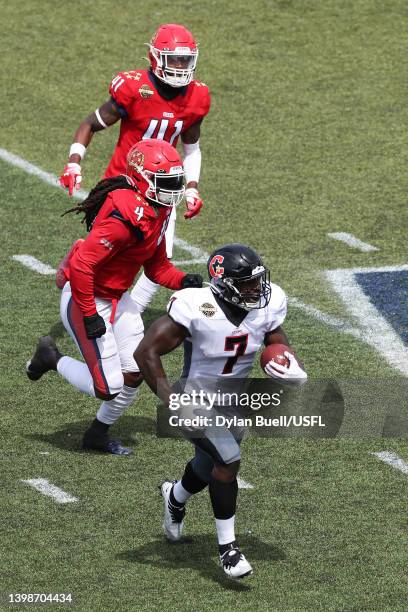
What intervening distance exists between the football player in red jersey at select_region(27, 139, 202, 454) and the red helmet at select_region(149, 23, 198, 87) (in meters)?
1.63

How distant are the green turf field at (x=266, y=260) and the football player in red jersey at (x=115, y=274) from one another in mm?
504

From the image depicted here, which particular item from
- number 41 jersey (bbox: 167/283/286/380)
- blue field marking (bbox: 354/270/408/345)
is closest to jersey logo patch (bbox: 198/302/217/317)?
number 41 jersey (bbox: 167/283/286/380)

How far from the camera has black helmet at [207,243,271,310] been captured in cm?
705

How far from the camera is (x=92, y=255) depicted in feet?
27.1

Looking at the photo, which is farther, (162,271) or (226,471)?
(162,271)

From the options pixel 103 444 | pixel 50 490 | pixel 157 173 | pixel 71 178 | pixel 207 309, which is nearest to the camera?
pixel 207 309

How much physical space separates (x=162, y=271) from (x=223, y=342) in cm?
178

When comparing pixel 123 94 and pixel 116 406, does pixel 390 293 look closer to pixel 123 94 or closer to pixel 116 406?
pixel 123 94

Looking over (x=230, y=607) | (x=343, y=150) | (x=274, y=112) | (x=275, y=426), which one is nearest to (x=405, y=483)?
(x=275, y=426)

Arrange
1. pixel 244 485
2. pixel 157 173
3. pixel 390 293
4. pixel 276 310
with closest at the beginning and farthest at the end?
pixel 276 310 → pixel 244 485 → pixel 157 173 → pixel 390 293

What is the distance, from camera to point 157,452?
28.8ft

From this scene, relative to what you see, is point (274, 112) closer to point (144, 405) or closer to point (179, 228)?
point (179, 228)

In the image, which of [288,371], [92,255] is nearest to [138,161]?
[92,255]

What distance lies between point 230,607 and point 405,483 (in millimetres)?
1898
